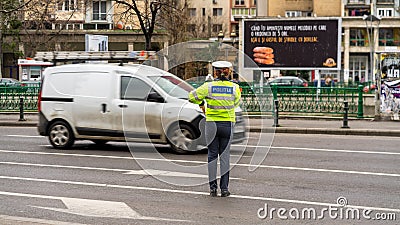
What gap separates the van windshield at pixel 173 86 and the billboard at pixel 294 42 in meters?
16.8

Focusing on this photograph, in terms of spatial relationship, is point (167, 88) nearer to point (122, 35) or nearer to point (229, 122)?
point (229, 122)

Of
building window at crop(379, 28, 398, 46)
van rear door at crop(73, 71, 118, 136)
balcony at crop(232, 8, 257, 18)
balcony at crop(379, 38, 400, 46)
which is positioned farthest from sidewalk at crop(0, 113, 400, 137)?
balcony at crop(232, 8, 257, 18)

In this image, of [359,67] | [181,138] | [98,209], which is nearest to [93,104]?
[181,138]

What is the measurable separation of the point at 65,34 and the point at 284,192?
54.1 m

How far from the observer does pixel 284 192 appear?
35.5 feet

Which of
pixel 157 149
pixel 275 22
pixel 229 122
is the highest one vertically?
pixel 275 22

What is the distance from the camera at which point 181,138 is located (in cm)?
1579

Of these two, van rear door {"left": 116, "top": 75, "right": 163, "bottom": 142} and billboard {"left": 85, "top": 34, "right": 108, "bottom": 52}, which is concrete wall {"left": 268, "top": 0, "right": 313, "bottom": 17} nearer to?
billboard {"left": 85, "top": 34, "right": 108, "bottom": 52}

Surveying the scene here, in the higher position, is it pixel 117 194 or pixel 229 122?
pixel 229 122

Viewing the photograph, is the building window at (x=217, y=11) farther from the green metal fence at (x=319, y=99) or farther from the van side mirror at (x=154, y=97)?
the van side mirror at (x=154, y=97)

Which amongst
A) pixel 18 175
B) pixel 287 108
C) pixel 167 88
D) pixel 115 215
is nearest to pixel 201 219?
pixel 115 215

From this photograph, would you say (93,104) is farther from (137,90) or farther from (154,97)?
(154,97)

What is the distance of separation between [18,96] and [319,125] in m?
13.8

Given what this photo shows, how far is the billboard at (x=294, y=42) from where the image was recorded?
32.7 m
